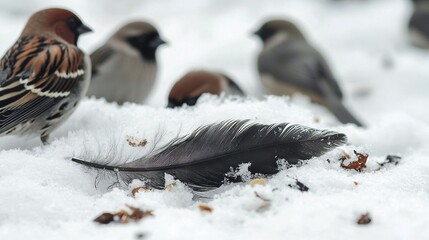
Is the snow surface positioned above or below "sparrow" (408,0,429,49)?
above

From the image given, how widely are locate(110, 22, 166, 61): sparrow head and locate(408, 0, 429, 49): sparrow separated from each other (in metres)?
3.94

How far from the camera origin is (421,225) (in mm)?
2064

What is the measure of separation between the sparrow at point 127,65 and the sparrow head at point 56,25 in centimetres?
136

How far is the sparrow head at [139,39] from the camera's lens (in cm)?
507

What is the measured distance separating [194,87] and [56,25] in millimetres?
732

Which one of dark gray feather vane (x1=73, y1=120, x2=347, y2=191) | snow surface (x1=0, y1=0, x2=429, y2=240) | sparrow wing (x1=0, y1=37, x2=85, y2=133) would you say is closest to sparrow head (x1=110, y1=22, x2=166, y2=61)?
snow surface (x1=0, y1=0, x2=429, y2=240)

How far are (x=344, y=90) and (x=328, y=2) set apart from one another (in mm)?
3065

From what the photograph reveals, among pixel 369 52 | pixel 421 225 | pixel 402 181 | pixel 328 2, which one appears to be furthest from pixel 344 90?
pixel 421 225

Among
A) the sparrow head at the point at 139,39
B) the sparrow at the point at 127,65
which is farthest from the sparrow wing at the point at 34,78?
the sparrow head at the point at 139,39

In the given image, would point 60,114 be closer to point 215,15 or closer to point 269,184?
point 269,184

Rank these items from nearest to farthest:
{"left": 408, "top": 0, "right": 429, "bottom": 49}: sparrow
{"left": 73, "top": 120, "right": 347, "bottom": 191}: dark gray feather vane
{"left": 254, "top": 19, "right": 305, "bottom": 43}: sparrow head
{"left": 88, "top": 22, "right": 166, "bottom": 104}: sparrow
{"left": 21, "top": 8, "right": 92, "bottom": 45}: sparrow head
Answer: {"left": 73, "top": 120, "right": 347, "bottom": 191}: dark gray feather vane → {"left": 21, "top": 8, "right": 92, "bottom": 45}: sparrow head → {"left": 88, "top": 22, "right": 166, "bottom": 104}: sparrow → {"left": 254, "top": 19, "right": 305, "bottom": 43}: sparrow head → {"left": 408, "top": 0, "right": 429, "bottom": 49}: sparrow

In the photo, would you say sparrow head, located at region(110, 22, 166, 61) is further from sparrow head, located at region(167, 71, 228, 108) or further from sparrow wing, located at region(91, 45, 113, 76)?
sparrow head, located at region(167, 71, 228, 108)

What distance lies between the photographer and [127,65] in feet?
16.4

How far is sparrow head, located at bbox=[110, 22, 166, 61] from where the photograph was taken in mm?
5074
